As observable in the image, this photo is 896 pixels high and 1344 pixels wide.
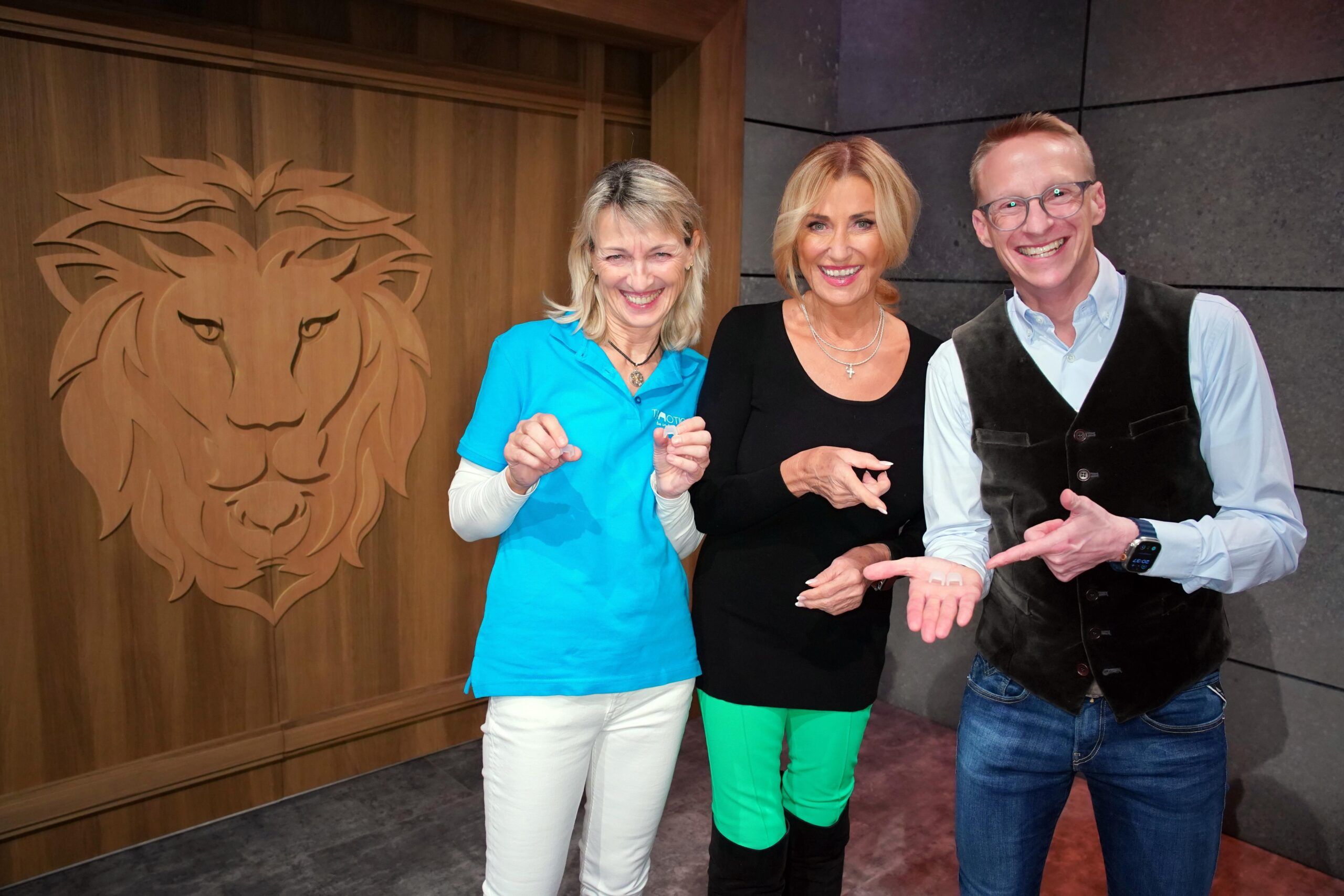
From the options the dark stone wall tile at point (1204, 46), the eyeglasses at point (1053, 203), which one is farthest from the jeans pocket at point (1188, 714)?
the dark stone wall tile at point (1204, 46)

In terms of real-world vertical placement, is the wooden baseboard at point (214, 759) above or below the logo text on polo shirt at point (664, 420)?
below

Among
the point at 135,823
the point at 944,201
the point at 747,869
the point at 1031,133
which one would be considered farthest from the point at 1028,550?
the point at 135,823

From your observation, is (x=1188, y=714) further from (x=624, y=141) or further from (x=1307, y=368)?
(x=624, y=141)

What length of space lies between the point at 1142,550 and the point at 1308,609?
5.51 feet

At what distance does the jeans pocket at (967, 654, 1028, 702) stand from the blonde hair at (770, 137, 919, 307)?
71 centimetres

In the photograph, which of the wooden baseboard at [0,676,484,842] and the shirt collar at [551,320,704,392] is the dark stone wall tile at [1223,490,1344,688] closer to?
the shirt collar at [551,320,704,392]

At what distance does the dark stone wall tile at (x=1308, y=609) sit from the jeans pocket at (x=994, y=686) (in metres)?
1.45

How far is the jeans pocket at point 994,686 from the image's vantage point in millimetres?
1562

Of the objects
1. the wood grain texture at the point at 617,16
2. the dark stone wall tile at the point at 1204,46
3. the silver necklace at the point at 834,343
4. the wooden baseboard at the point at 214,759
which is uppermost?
the wood grain texture at the point at 617,16

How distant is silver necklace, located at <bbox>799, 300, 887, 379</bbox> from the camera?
6.03 ft

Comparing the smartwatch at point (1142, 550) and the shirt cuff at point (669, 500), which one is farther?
the shirt cuff at point (669, 500)

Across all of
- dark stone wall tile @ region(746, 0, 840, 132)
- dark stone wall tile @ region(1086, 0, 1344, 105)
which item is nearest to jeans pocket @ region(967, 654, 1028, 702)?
dark stone wall tile @ region(1086, 0, 1344, 105)

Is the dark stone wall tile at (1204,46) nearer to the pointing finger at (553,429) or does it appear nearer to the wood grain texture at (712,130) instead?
the wood grain texture at (712,130)

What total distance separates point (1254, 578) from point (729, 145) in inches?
90.8
